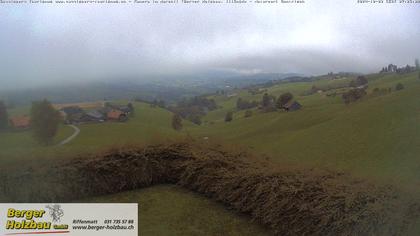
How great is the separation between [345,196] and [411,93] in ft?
7.32

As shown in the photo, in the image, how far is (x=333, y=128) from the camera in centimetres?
535

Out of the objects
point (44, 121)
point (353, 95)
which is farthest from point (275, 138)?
point (44, 121)

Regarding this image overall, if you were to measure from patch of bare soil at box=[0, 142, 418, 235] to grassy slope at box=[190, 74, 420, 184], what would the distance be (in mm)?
395

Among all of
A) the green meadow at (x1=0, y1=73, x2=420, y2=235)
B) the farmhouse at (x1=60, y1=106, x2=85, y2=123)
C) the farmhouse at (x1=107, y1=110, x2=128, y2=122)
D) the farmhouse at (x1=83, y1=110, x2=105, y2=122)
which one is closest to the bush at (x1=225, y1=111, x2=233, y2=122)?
the green meadow at (x1=0, y1=73, x2=420, y2=235)

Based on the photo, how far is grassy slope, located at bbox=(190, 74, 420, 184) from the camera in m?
5.06

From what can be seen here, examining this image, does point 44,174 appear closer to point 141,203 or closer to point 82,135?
point 82,135

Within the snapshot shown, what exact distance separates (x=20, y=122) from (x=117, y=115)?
1.13 metres

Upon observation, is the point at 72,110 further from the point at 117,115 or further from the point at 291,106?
the point at 291,106

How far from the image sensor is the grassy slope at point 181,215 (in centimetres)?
457

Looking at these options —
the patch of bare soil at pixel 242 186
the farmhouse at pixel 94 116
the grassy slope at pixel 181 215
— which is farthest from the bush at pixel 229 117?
the farmhouse at pixel 94 116

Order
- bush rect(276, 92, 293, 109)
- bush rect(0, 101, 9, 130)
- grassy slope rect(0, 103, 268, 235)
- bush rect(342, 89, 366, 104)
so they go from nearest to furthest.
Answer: bush rect(0, 101, 9, 130), grassy slope rect(0, 103, 268, 235), bush rect(276, 92, 293, 109), bush rect(342, 89, 366, 104)

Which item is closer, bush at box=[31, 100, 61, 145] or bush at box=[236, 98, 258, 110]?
bush at box=[31, 100, 61, 145]

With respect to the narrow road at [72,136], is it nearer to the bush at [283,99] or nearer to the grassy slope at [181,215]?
the grassy slope at [181,215]

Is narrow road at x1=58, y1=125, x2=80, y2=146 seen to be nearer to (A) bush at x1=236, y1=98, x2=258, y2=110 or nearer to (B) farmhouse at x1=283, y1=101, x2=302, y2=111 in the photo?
(A) bush at x1=236, y1=98, x2=258, y2=110
